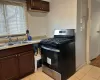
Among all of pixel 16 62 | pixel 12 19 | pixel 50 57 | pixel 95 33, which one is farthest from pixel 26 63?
pixel 95 33

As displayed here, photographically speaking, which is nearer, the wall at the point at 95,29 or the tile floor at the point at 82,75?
the tile floor at the point at 82,75

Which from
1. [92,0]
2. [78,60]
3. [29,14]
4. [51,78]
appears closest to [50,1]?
[29,14]

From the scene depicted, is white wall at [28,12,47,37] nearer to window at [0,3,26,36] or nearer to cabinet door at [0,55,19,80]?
window at [0,3,26,36]

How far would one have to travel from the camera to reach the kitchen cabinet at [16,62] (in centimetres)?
205

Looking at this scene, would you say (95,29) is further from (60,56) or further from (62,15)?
(60,56)

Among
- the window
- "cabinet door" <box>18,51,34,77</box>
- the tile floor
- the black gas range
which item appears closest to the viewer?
the black gas range

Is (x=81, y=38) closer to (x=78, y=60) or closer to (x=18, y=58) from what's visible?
(x=78, y=60)

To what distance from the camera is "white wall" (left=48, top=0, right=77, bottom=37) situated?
259cm

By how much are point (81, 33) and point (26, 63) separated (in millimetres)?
1724

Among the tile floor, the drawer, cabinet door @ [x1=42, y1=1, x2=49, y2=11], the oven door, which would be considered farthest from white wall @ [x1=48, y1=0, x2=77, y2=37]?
the tile floor

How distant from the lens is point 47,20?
3.47m

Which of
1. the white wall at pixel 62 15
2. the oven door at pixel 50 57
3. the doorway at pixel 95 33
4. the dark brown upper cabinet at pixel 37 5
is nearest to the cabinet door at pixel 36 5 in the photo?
the dark brown upper cabinet at pixel 37 5

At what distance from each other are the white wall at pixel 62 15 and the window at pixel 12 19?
896 millimetres

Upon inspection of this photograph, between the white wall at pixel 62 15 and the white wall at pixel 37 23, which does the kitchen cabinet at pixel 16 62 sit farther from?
the white wall at pixel 62 15
